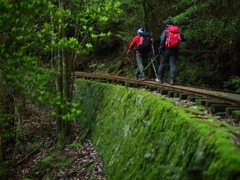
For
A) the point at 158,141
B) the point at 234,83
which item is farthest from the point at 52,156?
the point at 234,83

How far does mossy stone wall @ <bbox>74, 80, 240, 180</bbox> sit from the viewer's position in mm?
2145

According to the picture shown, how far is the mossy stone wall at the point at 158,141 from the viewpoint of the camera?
2.14 metres

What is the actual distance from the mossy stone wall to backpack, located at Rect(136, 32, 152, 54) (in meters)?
2.47

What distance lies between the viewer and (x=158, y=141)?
3.80 meters

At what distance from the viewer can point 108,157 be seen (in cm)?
623

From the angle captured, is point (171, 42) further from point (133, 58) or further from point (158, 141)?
point (133, 58)

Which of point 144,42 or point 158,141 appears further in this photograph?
point 144,42

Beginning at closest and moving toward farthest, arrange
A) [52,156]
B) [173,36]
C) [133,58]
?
[173,36] < [52,156] < [133,58]

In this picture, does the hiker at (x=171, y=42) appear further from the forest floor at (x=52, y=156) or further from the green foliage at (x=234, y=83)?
the forest floor at (x=52, y=156)

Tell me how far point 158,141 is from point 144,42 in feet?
21.7

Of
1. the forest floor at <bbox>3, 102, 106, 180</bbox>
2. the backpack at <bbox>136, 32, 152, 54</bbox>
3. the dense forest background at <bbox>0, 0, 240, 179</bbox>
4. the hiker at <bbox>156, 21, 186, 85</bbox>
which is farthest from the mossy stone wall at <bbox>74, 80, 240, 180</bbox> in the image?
the backpack at <bbox>136, 32, 152, 54</bbox>

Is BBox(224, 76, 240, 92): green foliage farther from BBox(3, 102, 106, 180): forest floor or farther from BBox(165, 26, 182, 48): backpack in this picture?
BBox(3, 102, 106, 180): forest floor

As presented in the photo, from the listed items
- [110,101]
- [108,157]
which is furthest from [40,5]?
[110,101]

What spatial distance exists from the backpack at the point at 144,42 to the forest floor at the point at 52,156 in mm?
4526
